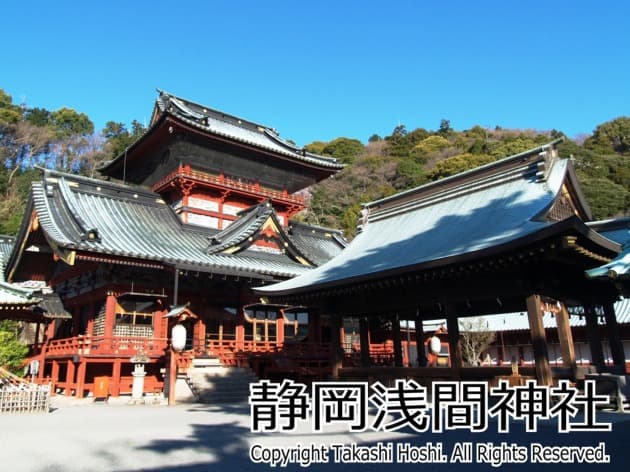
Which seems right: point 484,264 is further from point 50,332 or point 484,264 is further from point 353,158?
point 353,158

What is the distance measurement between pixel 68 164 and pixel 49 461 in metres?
66.0

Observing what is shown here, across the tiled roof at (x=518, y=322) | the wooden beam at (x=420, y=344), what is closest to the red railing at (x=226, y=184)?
the wooden beam at (x=420, y=344)

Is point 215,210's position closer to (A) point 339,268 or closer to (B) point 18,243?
(B) point 18,243

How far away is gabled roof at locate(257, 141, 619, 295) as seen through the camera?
12.2 m

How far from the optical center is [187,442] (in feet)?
29.7

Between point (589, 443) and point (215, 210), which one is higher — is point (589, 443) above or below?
below

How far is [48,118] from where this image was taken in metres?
74.8

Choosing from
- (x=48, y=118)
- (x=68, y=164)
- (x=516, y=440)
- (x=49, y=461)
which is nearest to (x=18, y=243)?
(x=49, y=461)

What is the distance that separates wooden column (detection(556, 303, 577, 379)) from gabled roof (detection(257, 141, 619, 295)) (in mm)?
2332

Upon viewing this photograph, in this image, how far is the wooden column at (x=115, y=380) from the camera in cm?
1941

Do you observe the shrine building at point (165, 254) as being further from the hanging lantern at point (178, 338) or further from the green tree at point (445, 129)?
the green tree at point (445, 129)

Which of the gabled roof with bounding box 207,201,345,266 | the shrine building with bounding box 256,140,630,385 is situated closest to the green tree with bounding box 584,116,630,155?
the gabled roof with bounding box 207,201,345,266

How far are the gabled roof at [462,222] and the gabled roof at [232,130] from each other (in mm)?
11878

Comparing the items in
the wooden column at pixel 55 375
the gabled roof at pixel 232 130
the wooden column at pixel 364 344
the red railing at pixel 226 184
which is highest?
the gabled roof at pixel 232 130
